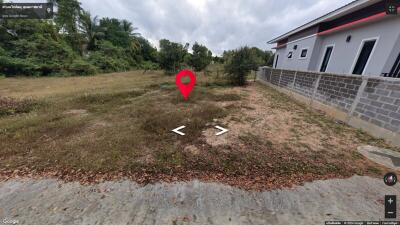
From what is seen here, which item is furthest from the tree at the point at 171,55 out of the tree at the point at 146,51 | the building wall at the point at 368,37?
the tree at the point at 146,51

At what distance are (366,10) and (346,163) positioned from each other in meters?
6.98

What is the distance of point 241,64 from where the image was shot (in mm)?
9586

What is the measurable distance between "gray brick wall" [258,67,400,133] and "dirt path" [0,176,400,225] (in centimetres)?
207

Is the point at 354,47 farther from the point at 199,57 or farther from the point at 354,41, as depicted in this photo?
the point at 199,57

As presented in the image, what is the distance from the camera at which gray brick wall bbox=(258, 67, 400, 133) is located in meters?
3.08

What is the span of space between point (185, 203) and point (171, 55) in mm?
16070

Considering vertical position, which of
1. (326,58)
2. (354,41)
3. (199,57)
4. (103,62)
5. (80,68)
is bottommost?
(80,68)

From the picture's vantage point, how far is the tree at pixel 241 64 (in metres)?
9.48

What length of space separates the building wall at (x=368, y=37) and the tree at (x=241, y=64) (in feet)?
12.7

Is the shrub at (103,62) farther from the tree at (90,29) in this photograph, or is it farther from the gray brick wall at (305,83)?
the gray brick wall at (305,83)

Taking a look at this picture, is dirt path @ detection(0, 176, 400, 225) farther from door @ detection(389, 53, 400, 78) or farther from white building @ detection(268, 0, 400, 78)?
white building @ detection(268, 0, 400, 78)

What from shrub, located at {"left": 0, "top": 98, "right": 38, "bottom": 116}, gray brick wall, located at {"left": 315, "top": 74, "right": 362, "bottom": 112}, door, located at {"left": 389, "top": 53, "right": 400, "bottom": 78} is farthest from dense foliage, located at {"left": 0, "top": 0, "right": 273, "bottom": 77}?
shrub, located at {"left": 0, "top": 98, "right": 38, "bottom": 116}

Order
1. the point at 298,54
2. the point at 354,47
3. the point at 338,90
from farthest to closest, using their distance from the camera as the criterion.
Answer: the point at 298,54 → the point at 354,47 → the point at 338,90

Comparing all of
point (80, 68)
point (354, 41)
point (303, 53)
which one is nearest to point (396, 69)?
point (354, 41)
